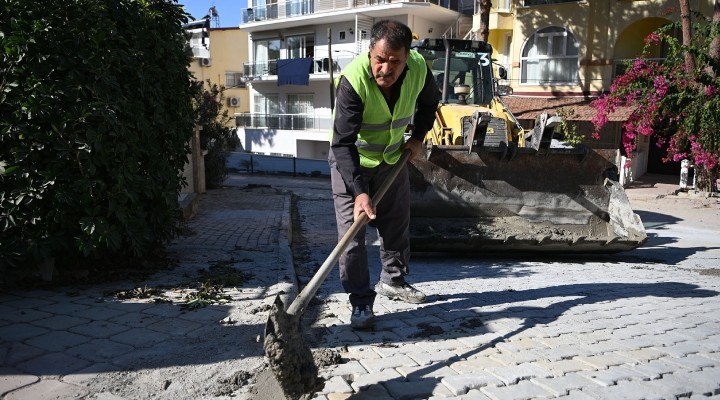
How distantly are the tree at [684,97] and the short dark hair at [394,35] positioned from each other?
10.6m

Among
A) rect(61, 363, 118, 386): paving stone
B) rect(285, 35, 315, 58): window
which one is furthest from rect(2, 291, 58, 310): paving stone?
rect(285, 35, 315, 58): window

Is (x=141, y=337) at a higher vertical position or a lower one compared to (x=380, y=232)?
lower

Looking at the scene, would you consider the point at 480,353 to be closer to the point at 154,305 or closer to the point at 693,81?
the point at 154,305

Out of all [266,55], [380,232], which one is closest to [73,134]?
[380,232]

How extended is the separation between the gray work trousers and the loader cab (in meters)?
4.37

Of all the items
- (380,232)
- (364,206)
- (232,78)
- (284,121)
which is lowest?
(380,232)

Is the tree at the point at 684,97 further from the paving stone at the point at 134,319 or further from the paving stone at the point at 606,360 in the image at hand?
the paving stone at the point at 134,319

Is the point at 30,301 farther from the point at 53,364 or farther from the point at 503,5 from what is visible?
the point at 503,5

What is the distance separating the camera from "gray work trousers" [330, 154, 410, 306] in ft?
11.8

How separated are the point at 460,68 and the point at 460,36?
63.1 ft

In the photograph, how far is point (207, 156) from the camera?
13195 millimetres

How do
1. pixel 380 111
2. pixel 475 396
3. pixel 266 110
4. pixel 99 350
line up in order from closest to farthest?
pixel 475 396 → pixel 99 350 → pixel 380 111 → pixel 266 110

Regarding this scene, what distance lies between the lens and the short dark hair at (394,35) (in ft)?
10.8

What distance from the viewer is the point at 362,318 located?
3.51 meters
